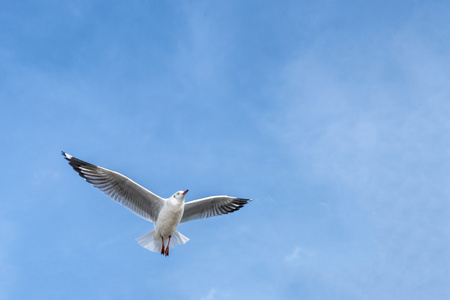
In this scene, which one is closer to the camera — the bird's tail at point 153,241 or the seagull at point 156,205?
the seagull at point 156,205

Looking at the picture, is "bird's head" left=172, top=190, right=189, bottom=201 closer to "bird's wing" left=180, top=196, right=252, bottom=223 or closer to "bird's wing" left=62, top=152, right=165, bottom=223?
"bird's wing" left=62, top=152, right=165, bottom=223

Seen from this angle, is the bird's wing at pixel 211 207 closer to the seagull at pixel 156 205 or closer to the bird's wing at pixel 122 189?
the seagull at pixel 156 205

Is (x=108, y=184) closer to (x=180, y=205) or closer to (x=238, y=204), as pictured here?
(x=180, y=205)

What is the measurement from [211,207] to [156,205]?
1502 millimetres

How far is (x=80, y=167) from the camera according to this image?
15.7 m

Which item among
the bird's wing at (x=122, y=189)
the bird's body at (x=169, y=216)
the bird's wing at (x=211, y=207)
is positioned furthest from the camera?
the bird's wing at (x=211, y=207)

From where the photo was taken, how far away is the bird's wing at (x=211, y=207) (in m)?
16.6

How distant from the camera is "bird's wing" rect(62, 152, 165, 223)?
51.4 ft

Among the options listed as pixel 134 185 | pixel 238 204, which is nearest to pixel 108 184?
pixel 134 185

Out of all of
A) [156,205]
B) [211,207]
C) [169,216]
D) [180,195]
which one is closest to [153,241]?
[156,205]

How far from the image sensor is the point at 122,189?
1599cm

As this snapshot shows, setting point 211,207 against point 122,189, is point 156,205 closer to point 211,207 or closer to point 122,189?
point 122,189

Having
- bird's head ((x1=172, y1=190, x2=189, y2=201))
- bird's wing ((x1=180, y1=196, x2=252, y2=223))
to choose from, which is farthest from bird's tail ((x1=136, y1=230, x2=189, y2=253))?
bird's head ((x1=172, y1=190, x2=189, y2=201))

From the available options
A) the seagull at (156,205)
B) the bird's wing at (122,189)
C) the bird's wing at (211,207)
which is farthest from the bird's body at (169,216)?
the bird's wing at (211,207)
